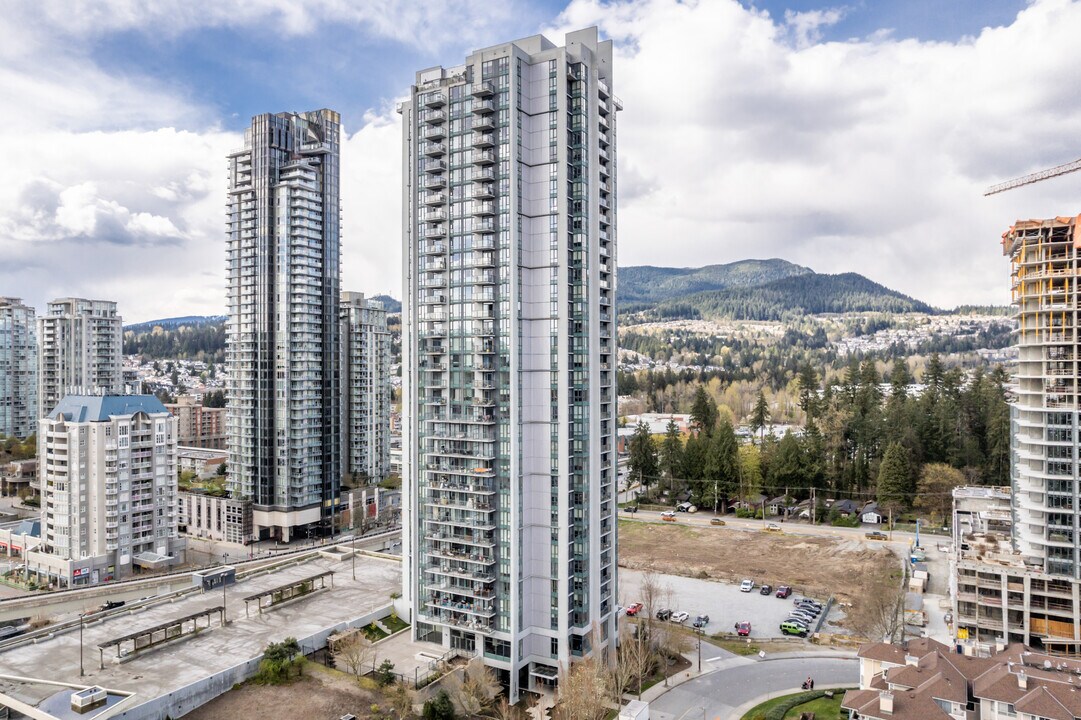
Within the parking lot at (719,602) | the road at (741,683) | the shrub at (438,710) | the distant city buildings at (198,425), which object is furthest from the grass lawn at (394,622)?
the distant city buildings at (198,425)

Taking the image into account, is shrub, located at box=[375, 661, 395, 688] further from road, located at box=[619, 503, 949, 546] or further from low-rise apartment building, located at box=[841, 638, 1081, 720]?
road, located at box=[619, 503, 949, 546]

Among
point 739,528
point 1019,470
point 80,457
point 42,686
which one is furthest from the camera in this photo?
point 739,528

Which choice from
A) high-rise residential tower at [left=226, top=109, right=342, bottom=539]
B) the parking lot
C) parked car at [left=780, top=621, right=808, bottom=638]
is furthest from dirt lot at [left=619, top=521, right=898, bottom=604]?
high-rise residential tower at [left=226, top=109, right=342, bottom=539]

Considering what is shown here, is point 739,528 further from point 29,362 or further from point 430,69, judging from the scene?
point 29,362

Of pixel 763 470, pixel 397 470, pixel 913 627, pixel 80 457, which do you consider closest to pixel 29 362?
pixel 397 470

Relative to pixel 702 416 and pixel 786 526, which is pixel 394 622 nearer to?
pixel 786 526

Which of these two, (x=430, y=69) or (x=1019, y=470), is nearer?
(x=430, y=69)

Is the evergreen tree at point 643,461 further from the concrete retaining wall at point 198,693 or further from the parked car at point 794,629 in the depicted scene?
the concrete retaining wall at point 198,693
